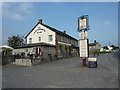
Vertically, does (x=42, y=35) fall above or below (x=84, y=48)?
above

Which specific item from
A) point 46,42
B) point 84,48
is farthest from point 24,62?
point 46,42

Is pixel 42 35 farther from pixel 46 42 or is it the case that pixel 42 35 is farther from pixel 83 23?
pixel 83 23

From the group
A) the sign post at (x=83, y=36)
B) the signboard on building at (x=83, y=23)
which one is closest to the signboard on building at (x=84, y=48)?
the sign post at (x=83, y=36)

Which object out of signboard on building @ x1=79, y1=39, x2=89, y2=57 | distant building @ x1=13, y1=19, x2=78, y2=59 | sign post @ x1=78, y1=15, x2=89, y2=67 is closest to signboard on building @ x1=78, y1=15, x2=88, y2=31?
sign post @ x1=78, y1=15, x2=89, y2=67

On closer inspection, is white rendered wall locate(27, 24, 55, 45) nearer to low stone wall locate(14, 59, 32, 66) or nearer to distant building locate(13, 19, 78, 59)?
distant building locate(13, 19, 78, 59)

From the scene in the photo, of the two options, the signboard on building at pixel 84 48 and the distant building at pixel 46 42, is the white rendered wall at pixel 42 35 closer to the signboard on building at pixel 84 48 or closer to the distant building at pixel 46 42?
the distant building at pixel 46 42

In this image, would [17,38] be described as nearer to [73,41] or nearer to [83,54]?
[73,41]

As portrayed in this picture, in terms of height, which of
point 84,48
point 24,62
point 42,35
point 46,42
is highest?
point 42,35

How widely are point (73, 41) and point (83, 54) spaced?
3274cm

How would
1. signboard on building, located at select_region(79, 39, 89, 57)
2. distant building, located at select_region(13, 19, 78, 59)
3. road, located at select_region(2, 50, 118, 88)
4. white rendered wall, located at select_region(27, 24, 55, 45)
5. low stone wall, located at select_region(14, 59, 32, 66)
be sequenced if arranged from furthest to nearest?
white rendered wall, located at select_region(27, 24, 55, 45), distant building, located at select_region(13, 19, 78, 59), low stone wall, located at select_region(14, 59, 32, 66), signboard on building, located at select_region(79, 39, 89, 57), road, located at select_region(2, 50, 118, 88)

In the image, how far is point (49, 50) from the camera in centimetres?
3912

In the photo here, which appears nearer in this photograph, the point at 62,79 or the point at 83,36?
the point at 62,79

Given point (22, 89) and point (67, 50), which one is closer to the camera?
point (22, 89)

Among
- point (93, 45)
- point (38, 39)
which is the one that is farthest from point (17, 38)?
point (93, 45)
